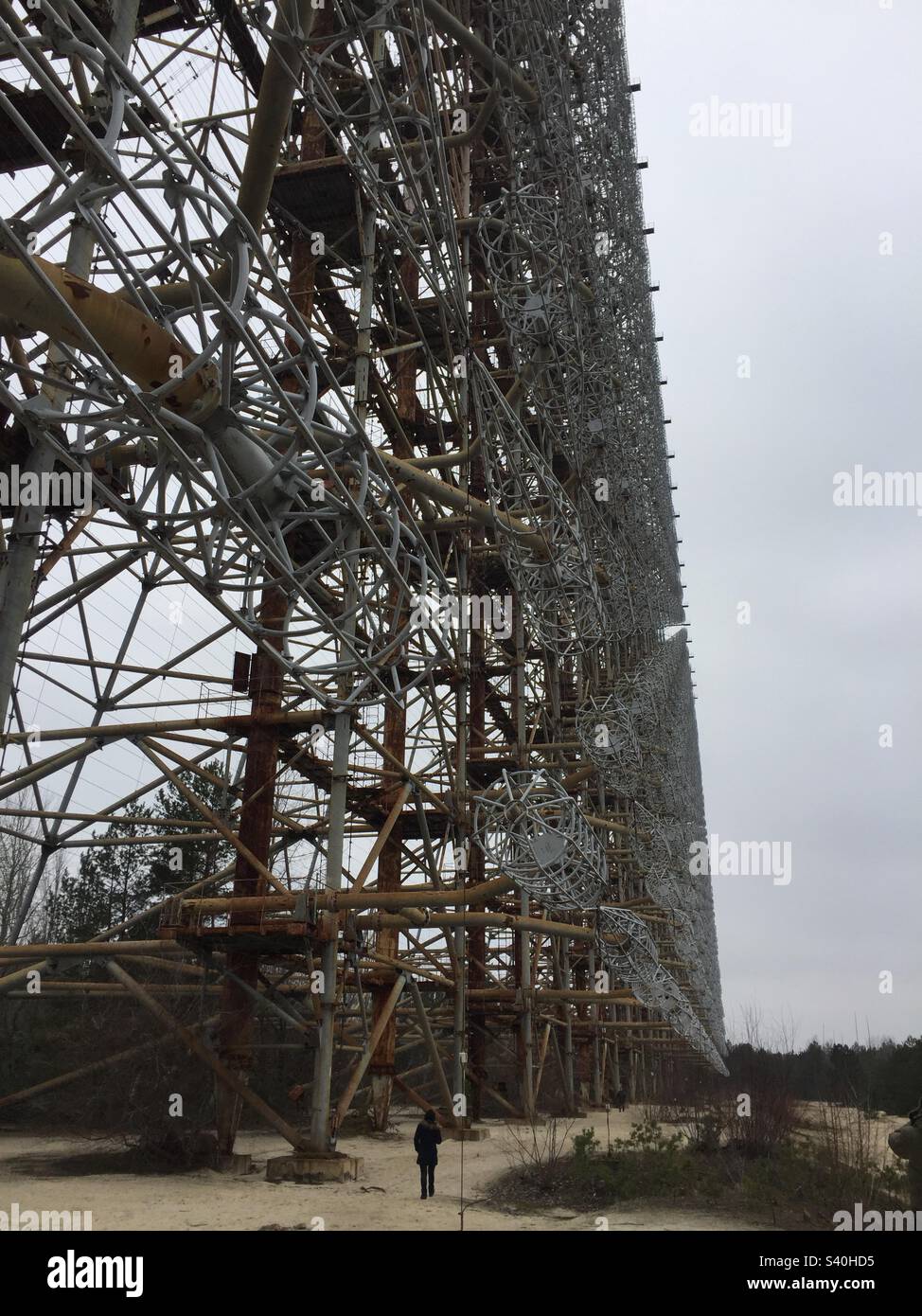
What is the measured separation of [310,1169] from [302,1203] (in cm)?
→ 148

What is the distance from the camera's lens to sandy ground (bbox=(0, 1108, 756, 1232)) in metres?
11.2

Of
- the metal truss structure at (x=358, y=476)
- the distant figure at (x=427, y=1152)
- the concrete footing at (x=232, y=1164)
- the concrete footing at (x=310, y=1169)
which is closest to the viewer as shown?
the metal truss structure at (x=358, y=476)

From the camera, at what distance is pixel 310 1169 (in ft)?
44.5

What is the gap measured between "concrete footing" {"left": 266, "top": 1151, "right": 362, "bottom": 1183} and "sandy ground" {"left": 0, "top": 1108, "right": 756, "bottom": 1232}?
21 cm

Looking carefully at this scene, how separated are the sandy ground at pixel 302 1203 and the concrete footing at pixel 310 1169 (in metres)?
0.21

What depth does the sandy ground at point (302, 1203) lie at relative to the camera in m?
11.2

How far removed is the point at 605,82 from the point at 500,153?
503 centimetres

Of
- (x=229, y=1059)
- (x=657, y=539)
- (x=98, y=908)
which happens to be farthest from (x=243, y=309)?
(x=657, y=539)
